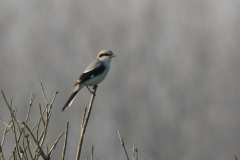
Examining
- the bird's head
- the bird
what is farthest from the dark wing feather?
the bird's head

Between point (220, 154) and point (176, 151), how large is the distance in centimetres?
184

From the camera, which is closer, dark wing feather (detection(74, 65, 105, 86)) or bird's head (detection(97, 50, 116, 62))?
dark wing feather (detection(74, 65, 105, 86))

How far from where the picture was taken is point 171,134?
15.4m

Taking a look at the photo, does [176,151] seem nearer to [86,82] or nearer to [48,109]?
[86,82]

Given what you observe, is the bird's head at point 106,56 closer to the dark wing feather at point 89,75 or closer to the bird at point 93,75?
the bird at point 93,75

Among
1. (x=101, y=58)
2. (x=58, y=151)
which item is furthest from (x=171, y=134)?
(x=101, y=58)

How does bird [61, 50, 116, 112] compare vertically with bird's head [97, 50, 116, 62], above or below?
below

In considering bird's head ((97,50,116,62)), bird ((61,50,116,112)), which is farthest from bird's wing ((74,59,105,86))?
bird's head ((97,50,116,62))

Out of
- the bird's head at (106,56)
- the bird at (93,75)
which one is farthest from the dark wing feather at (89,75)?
the bird's head at (106,56)

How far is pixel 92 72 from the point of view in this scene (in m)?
5.55

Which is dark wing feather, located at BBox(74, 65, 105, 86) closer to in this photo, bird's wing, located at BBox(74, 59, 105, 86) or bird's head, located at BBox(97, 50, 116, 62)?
bird's wing, located at BBox(74, 59, 105, 86)

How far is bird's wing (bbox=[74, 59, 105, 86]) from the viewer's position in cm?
548

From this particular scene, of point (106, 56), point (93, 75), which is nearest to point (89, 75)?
point (93, 75)

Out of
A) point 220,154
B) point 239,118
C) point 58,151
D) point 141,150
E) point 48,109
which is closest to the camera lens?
point 48,109
